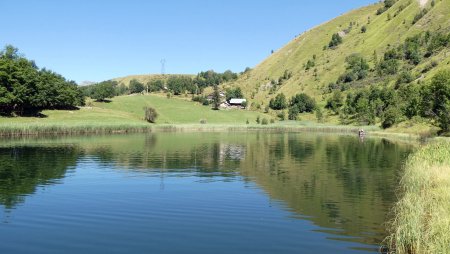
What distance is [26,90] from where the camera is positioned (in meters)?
150

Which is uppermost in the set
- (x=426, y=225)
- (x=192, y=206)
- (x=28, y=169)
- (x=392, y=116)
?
(x=392, y=116)

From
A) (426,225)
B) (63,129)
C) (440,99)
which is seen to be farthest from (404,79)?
(426,225)

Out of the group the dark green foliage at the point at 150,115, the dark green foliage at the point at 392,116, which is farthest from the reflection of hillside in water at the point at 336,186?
the dark green foliage at the point at 150,115

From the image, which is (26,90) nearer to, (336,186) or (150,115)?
(150,115)

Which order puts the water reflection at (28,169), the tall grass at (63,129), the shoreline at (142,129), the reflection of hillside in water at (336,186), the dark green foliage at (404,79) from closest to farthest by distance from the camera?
the reflection of hillside in water at (336,186), the water reflection at (28,169), the tall grass at (63,129), the shoreline at (142,129), the dark green foliage at (404,79)

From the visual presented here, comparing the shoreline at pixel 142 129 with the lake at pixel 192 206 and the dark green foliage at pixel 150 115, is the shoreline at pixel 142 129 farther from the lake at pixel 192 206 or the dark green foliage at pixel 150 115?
the lake at pixel 192 206

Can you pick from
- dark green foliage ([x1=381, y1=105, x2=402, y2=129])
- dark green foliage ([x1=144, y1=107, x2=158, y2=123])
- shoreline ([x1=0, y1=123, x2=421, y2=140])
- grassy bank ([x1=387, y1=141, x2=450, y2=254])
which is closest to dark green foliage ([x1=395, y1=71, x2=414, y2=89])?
shoreline ([x1=0, y1=123, x2=421, y2=140])

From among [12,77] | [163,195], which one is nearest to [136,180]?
[163,195]

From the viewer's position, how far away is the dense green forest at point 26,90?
147 metres

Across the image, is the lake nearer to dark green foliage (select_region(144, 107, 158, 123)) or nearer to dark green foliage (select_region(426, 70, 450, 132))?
dark green foliage (select_region(426, 70, 450, 132))

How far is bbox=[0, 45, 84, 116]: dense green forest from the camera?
146625mm

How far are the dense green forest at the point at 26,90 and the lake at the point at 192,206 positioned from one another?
97.3 meters

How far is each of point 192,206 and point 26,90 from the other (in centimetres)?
13538

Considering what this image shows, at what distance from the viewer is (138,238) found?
23.6 metres
